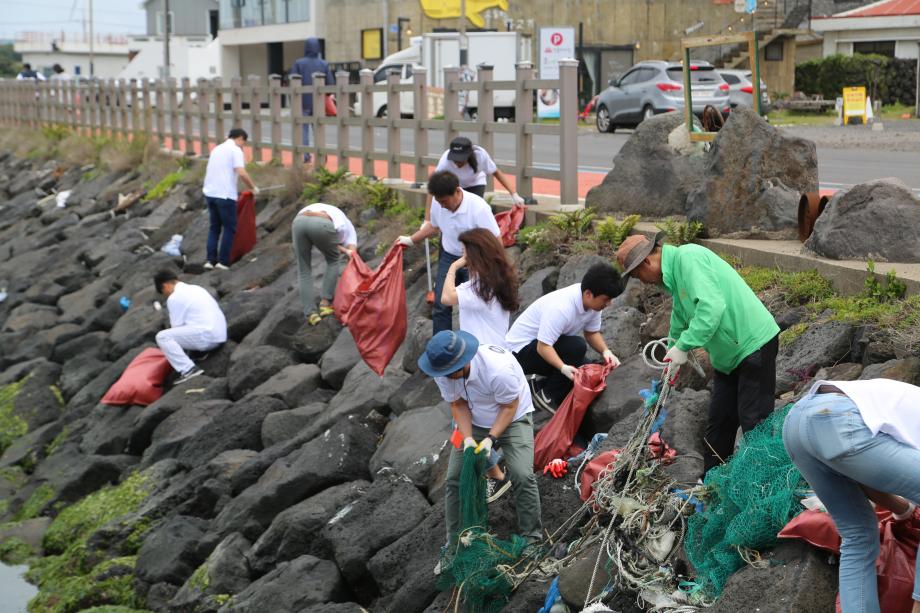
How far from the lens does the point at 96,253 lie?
19.6m

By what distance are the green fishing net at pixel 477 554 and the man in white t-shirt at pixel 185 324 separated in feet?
20.9

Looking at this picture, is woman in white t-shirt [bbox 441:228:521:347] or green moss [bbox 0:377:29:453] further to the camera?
green moss [bbox 0:377:29:453]

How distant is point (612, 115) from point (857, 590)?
2250cm

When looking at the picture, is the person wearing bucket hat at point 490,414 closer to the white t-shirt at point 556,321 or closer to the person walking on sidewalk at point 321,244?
the white t-shirt at point 556,321

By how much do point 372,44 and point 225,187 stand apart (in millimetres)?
34418

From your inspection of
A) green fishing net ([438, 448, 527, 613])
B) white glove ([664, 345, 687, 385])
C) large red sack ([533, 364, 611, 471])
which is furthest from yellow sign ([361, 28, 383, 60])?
white glove ([664, 345, 687, 385])

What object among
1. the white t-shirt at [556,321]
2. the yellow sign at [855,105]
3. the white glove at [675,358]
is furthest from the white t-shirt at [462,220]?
the yellow sign at [855,105]

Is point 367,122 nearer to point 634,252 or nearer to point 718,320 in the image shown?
point 634,252

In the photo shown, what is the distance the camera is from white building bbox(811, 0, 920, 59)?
3394cm

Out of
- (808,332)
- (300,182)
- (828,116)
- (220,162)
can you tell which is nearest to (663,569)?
(808,332)

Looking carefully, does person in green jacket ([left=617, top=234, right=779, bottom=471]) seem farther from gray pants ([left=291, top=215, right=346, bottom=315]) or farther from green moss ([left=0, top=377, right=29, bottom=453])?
green moss ([left=0, top=377, right=29, bottom=453])

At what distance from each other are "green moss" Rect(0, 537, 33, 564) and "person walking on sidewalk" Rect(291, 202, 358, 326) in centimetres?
339

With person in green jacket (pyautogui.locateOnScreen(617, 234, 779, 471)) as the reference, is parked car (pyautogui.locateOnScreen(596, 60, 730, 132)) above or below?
above

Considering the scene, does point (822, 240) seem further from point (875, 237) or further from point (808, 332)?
point (808, 332)
